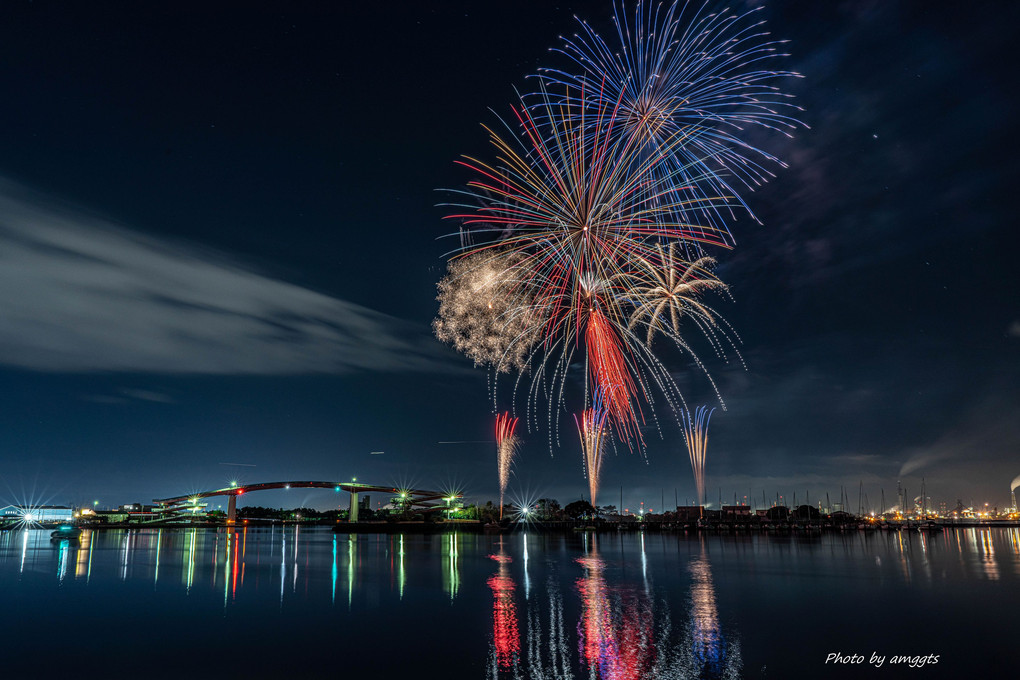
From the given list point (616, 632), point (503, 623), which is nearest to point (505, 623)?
point (503, 623)

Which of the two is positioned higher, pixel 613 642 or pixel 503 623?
pixel 613 642

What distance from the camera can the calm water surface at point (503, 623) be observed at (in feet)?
47.9

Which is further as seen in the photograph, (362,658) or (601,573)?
(601,573)

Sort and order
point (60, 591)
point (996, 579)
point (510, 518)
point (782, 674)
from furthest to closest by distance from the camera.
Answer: point (510, 518) < point (996, 579) < point (60, 591) < point (782, 674)

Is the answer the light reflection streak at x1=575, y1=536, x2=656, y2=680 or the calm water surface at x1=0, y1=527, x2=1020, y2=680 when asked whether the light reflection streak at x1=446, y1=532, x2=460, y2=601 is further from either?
the light reflection streak at x1=575, y1=536, x2=656, y2=680

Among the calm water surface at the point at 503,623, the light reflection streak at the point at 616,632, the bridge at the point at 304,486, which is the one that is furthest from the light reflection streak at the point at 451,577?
the bridge at the point at 304,486

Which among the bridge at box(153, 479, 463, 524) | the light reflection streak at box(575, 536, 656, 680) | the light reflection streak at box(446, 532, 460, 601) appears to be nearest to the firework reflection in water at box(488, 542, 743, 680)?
the light reflection streak at box(575, 536, 656, 680)

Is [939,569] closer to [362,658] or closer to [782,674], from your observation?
[782,674]

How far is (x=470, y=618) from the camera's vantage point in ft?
66.6

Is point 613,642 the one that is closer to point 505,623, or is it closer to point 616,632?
point 616,632

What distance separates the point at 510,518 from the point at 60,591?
11658cm

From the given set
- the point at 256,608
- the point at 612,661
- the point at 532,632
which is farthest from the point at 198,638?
the point at 612,661

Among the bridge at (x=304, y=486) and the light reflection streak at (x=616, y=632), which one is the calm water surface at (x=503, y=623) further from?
the bridge at (x=304, y=486)

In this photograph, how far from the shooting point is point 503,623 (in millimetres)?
19062
